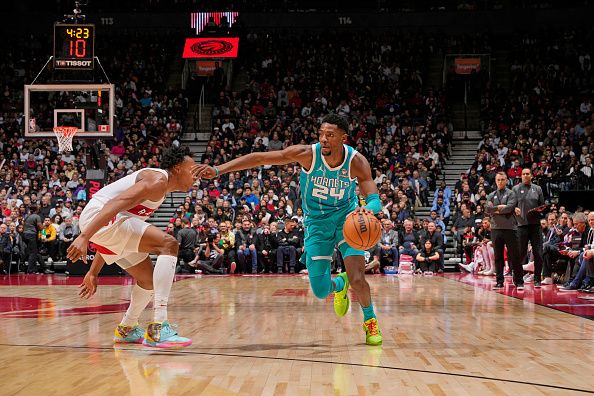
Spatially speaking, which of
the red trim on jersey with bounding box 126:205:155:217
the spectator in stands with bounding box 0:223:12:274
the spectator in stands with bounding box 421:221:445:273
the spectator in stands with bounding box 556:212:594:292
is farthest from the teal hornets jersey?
the spectator in stands with bounding box 0:223:12:274

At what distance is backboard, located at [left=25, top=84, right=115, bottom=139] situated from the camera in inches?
597

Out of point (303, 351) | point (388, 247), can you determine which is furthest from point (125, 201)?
point (388, 247)

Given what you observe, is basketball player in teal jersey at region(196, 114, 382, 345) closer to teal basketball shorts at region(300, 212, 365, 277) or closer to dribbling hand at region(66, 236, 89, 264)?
teal basketball shorts at region(300, 212, 365, 277)

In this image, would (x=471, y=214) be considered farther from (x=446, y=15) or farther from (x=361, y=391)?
(x=361, y=391)

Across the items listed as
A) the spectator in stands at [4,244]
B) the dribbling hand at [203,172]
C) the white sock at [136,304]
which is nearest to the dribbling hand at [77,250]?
the white sock at [136,304]

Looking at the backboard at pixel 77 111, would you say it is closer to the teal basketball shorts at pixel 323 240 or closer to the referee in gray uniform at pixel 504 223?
the referee in gray uniform at pixel 504 223

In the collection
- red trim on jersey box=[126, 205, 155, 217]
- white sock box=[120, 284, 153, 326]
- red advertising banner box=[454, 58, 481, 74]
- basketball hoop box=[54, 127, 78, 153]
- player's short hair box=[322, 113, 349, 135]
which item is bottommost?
white sock box=[120, 284, 153, 326]

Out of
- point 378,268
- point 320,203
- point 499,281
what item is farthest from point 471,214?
point 320,203

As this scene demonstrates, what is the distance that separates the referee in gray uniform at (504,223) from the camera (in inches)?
439

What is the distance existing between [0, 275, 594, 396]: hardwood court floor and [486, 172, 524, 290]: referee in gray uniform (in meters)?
1.93

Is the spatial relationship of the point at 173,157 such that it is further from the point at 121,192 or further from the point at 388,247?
the point at 388,247

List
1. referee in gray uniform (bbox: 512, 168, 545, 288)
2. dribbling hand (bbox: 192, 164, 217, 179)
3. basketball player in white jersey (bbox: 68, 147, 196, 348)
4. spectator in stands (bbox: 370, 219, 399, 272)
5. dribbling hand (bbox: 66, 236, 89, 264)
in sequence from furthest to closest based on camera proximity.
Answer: spectator in stands (bbox: 370, 219, 399, 272) < referee in gray uniform (bbox: 512, 168, 545, 288) < dribbling hand (bbox: 192, 164, 217, 179) < basketball player in white jersey (bbox: 68, 147, 196, 348) < dribbling hand (bbox: 66, 236, 89, 264)

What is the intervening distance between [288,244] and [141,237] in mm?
12046

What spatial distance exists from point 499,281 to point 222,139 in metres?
13.0
